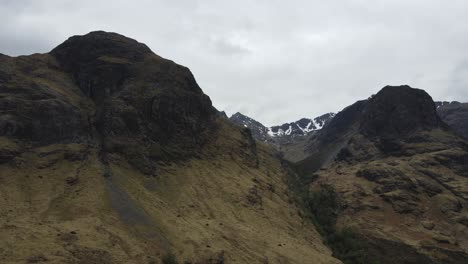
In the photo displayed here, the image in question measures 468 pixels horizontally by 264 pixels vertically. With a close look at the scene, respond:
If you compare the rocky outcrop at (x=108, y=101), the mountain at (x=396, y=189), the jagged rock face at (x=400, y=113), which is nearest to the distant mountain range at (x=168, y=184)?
the rocky outcrop at (x=108, y=101)

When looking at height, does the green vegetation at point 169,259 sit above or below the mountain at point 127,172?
below

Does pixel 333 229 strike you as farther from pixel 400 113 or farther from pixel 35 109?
pixel 400 113

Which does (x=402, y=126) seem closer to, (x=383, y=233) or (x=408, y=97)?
(x=408, y=97)

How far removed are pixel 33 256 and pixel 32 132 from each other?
87.8 ft

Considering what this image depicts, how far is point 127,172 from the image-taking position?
66.2 metres

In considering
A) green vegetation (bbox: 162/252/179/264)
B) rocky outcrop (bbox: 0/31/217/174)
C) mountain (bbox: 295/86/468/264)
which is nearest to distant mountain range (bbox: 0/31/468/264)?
green vegetation (bbox: 162/252/179/264)

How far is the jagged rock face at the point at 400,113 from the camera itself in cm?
12338

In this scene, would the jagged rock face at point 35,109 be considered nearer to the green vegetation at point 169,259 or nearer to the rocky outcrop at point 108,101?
the rocky outcrop at point 108,101

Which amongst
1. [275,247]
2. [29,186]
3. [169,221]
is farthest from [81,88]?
[275,247]

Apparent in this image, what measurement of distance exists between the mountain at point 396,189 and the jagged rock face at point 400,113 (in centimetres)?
24

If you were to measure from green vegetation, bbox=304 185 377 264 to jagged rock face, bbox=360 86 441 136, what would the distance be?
33.6 meters

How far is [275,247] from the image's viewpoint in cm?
6028

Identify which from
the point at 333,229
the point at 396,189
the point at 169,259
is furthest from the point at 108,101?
the point at 396,189

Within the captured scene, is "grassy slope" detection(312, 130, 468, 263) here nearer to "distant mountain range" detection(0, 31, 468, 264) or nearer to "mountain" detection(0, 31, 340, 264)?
"distant mountain range" detection(0, 31, 468, 264)
